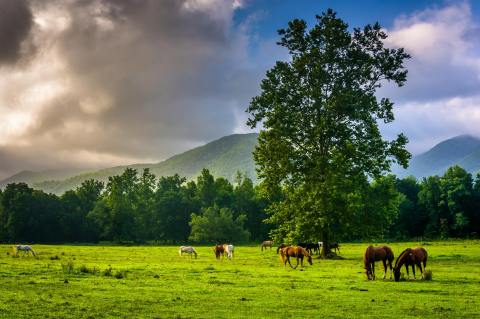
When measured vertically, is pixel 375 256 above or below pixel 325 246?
above

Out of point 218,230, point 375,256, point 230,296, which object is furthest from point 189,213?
point 230,296

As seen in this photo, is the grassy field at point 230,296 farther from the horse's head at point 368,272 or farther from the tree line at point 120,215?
the tree line at point 120,215

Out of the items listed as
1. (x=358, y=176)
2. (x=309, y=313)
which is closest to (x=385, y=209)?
(x=358, y=176)

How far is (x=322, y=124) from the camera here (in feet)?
144

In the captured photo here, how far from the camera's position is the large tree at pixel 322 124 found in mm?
44375

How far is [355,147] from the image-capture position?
4441 centimetres

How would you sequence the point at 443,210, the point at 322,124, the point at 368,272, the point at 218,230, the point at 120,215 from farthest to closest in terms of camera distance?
1. the point at 120,215
2. the point at 443,210
3. the point at 218,230
4. the point at 322,124
5. the point at 368,272

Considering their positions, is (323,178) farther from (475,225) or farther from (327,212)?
(475,225)

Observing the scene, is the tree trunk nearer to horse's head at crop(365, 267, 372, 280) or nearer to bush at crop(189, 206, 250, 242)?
horse's head at crop(365, 267, 372, 280)

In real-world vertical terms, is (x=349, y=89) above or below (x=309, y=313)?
above

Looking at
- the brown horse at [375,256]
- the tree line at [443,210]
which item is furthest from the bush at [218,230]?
the brown horse at [375,256]

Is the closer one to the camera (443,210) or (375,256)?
(375,256)

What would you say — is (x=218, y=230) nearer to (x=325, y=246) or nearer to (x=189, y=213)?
(x=189, y=213)

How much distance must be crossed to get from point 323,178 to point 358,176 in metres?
3.35
